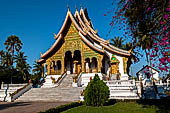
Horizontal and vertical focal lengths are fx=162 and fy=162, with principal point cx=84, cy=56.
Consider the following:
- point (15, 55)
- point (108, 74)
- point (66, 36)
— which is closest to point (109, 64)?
point (108, 74)

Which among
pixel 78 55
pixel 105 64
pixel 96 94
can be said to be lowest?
pixel 96 94

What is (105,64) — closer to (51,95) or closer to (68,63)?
(68,63)

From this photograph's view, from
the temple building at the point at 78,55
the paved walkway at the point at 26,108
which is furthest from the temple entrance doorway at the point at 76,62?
the paved walkway at the point at 26,108

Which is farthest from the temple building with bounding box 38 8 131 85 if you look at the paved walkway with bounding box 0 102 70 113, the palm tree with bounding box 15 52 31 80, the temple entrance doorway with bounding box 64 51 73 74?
the palm tree with bounding box 15 52 31 80

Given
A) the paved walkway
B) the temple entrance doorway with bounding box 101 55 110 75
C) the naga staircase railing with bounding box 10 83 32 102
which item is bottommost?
the paved walkway

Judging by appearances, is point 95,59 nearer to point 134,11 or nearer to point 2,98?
point 2,98

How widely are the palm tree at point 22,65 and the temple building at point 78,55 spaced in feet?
53.0

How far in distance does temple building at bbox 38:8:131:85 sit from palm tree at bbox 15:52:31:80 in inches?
636

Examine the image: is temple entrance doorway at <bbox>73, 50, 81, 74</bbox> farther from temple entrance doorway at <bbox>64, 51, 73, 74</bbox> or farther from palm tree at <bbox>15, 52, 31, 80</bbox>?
palm tree at <bbox>15, 52, 31, 80</bbox>

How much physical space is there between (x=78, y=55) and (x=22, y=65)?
19.3 m

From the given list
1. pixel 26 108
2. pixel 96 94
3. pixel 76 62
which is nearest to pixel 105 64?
pixel 76 62

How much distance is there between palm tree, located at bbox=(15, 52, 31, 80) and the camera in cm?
3506

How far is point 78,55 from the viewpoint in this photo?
2100cm

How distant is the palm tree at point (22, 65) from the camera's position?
115 feet
